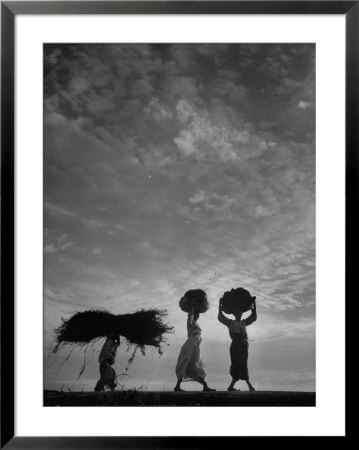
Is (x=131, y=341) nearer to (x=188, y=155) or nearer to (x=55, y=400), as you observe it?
(x=55, y=400)

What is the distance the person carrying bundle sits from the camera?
5.01ft

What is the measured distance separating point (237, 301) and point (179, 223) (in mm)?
275

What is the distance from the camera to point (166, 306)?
60.5 inches

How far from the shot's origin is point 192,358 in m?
1.53

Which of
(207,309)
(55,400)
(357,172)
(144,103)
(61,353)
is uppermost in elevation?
(144,103)

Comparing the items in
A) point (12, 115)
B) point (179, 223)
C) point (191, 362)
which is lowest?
point (191, 362)

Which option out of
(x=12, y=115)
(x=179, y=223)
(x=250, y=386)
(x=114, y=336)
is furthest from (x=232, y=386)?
(x=12, y=115)

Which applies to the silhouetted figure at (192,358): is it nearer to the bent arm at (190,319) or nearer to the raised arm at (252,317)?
the bent arm at (190,319)

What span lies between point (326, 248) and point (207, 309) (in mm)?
377

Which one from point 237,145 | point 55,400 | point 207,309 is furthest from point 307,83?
point 55,400

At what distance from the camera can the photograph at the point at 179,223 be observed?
60.3 inches

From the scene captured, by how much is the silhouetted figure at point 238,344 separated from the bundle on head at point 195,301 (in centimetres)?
5

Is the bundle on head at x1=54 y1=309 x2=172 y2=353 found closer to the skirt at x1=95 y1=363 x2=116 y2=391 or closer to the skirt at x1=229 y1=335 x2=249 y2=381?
the skirt at x1=95 y1=363 x2=116 y2=391

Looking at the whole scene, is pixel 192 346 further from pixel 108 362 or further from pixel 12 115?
pixel 12 115
